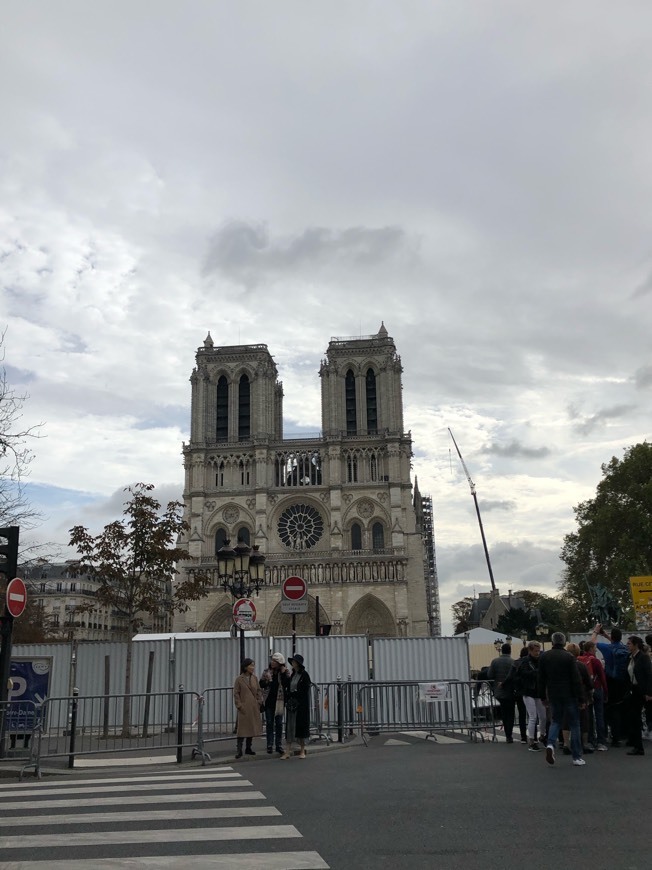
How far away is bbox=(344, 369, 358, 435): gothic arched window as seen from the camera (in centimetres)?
5918

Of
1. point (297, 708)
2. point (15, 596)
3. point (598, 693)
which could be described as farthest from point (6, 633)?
point (598, 693)

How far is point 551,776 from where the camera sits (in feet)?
24.7

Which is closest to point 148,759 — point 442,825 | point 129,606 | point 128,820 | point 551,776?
point 128,820

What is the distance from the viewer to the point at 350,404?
5984cm

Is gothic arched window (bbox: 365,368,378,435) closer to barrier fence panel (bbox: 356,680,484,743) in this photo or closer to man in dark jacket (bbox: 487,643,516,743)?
barrier fence panel (bbox: 356,680,484,743)

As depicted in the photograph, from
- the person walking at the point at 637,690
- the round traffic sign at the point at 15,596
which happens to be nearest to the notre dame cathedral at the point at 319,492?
the round traffic sign at the point at 15,596

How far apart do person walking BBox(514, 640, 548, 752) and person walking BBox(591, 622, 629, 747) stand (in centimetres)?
88

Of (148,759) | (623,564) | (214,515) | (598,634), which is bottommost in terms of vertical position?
(148,759)

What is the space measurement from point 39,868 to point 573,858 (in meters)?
3.11

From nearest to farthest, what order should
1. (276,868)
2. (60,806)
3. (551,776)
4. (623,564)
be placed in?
1. (276,868)
2. (60,806)
3. (551,776)
4. (623,564)

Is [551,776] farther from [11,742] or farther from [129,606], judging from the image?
[129,606]

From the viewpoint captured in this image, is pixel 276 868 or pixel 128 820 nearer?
pixel 276 868

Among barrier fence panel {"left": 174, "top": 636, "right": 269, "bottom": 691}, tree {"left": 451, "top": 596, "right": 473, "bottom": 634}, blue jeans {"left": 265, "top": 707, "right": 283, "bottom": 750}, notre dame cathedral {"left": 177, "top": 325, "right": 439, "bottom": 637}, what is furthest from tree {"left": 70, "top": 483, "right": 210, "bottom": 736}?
tree {"left": 451, "top": 596, "right": 473, "bottom": 634}

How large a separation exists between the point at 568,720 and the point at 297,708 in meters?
3.54
